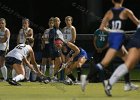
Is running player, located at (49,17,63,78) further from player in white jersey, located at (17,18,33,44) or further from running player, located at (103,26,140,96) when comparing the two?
running player, located at (103,26,140,96)

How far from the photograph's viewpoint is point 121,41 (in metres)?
12.7

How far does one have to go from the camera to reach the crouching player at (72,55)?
17.8 meters

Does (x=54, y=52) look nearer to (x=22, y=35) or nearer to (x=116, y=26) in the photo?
(x=22, y=35)

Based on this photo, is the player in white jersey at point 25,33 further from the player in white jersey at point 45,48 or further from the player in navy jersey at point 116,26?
the player in navy jersey at point 116,26

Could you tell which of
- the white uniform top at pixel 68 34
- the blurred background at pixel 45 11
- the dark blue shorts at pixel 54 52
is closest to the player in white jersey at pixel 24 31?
the dark blue shorts at pixel 54 52

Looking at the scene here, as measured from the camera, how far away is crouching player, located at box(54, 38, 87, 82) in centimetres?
1784

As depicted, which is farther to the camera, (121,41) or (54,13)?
(54,13)

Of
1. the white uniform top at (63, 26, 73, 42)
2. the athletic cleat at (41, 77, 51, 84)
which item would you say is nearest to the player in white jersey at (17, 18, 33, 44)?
the white uniform top at (63, 26, 73, 42)

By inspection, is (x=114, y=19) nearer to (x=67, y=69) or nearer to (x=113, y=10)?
(x=113, y=10)

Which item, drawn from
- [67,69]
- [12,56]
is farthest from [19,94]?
[67,69]

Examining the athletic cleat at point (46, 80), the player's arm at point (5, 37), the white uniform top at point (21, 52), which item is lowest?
the athletic cleat at point (46, 80)

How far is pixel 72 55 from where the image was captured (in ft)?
59.1

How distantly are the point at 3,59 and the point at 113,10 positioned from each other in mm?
7252

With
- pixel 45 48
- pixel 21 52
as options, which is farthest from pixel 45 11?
pixel 21 52
